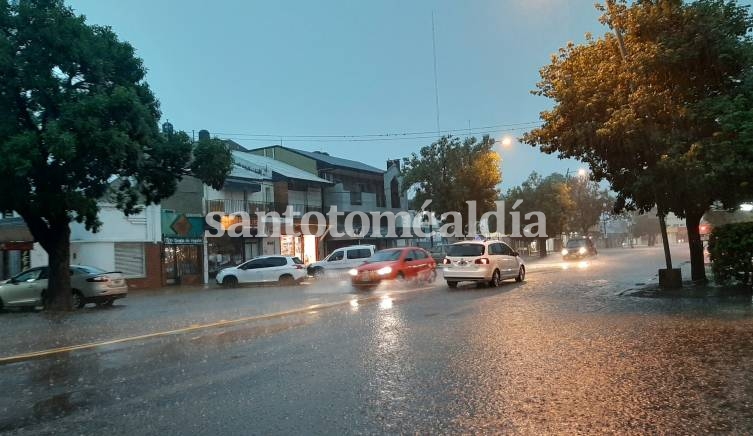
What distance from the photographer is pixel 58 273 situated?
18078 millimetres

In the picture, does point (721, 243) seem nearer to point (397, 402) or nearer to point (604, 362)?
point (604, 362)

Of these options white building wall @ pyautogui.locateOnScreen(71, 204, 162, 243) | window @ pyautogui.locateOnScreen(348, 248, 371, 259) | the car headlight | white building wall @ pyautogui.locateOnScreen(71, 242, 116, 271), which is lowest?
the car headlight

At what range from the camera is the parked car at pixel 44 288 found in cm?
1892

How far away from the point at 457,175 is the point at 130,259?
21665mm

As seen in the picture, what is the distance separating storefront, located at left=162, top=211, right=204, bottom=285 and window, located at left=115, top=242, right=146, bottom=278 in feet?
3.96

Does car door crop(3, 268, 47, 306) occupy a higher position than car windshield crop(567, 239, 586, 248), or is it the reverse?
car windshield crop(567, 239, 586, 248)

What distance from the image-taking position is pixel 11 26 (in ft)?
53.6

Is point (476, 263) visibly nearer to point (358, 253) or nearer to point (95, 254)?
point (358, 253)

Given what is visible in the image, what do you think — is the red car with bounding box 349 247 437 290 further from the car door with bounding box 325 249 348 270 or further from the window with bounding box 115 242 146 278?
the window with bounding box 115 242 146 278

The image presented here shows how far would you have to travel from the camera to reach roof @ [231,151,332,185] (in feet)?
130

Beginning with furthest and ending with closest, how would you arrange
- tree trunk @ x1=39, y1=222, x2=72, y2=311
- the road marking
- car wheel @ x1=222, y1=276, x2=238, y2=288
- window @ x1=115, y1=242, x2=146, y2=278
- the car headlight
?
window @ x1=115, y1=242, x2=146, y2=278, car wheel @ x1=222, y1=276, x2=238, y2=288, the car headlight, tree trunk @ x1=39, y1=222, x2=72, y2=311, the road marking

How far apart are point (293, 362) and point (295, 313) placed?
6.10m

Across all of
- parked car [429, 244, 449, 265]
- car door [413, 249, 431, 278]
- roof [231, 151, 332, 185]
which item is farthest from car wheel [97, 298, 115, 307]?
parked car [429, 244, 449, 265]

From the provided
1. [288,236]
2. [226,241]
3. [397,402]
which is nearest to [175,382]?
[397,402]
